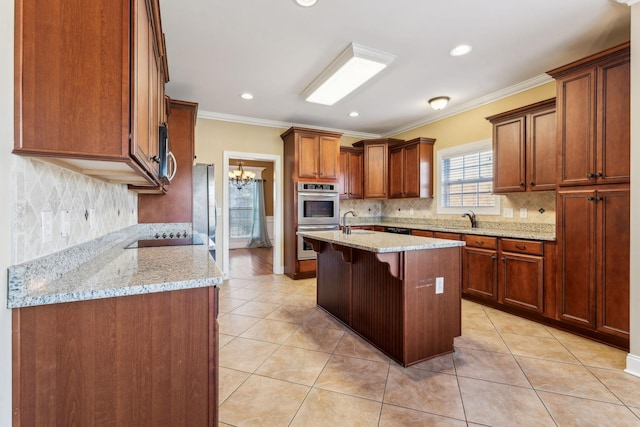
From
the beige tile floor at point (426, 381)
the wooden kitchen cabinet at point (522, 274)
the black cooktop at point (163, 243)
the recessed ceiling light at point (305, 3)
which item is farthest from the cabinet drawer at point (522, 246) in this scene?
the black cooktop at point (163, 243)

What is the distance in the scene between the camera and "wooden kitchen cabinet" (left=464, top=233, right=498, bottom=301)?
3.26m

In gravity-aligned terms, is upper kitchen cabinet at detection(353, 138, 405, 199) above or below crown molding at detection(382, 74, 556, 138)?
below

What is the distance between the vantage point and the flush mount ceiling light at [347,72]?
2.82 m

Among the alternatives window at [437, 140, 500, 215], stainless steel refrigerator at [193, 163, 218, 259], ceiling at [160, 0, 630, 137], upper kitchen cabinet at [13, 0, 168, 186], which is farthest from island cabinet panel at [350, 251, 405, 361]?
window at [437, 140, 500, 215]

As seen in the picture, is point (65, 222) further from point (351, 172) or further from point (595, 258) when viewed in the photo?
point (351, 172)

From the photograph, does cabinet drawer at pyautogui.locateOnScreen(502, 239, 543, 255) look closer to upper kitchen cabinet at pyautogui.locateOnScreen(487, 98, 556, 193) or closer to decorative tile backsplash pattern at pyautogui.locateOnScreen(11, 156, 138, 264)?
upper kitchen cabinet at pyautogui.locateOnScreen(487, 98, 556, 193)

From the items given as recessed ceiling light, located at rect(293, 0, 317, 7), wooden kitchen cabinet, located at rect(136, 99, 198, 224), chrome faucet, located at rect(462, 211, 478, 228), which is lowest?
chrome faucet, located at rect(462, 211, 478, 228)

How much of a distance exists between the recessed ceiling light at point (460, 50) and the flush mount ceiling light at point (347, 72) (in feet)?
1.81

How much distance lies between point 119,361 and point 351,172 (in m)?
4.70

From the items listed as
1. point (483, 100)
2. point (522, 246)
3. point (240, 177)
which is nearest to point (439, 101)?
point (483, 100)

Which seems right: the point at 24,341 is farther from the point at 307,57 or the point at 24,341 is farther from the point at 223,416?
the point at 307,57

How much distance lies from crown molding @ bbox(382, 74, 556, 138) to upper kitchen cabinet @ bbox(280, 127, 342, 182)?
1439mm

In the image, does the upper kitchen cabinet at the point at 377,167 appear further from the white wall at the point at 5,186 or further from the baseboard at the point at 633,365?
the white wall at the point at 5,186

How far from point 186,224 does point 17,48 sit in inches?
99.4
